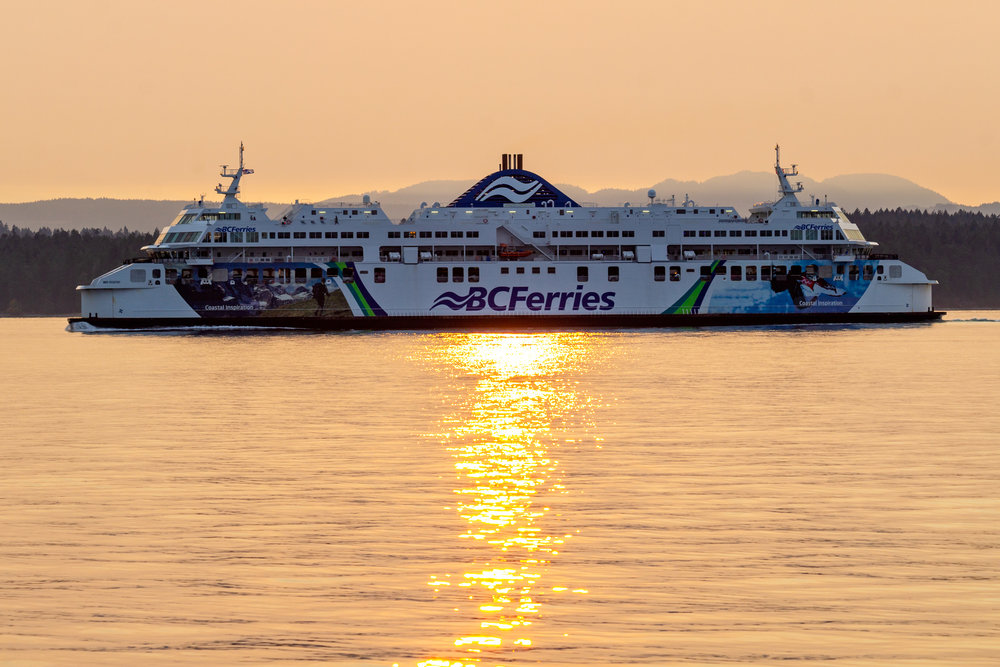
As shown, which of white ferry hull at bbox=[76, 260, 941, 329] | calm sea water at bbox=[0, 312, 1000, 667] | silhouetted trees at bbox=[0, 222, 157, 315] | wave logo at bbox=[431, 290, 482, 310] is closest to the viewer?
calm sea water at bbox=[0, 312, 1000, 667]

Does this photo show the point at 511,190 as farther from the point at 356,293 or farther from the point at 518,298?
the point at 356,293

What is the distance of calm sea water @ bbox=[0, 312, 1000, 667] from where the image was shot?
35.4 ft

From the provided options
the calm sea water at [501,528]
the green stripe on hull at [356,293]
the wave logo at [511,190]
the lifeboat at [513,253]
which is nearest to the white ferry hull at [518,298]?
the green stripe on hull at [356,293]

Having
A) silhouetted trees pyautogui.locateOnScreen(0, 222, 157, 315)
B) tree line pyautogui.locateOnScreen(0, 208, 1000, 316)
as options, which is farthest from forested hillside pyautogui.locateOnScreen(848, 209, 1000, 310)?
silhouetted trees pyautogui.locateOnScreen(0, 222, 157, 315)

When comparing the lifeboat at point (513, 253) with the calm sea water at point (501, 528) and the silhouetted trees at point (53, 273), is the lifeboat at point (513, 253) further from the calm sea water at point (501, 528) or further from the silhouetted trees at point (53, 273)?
the silhouetted trees at point (53, 273)

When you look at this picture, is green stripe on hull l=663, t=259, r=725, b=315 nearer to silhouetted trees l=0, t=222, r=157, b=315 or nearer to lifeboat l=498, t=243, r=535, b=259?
lifeboat l=498, t=243, r=535, b=259

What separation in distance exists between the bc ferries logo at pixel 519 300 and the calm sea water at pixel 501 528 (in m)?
40.3

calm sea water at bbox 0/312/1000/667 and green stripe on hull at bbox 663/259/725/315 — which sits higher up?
green stripe on hull at bbox 663/259/725/315

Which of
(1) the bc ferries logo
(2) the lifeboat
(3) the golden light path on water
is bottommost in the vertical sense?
(3) the golden light path on water

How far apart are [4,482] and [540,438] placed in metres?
9.91

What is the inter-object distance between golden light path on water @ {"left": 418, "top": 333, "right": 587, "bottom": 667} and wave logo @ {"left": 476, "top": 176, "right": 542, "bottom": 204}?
137ft

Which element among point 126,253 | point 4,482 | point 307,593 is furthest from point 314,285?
point 126,253

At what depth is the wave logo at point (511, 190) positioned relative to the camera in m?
82.1

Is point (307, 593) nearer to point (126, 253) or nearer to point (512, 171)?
point (512, 171)
